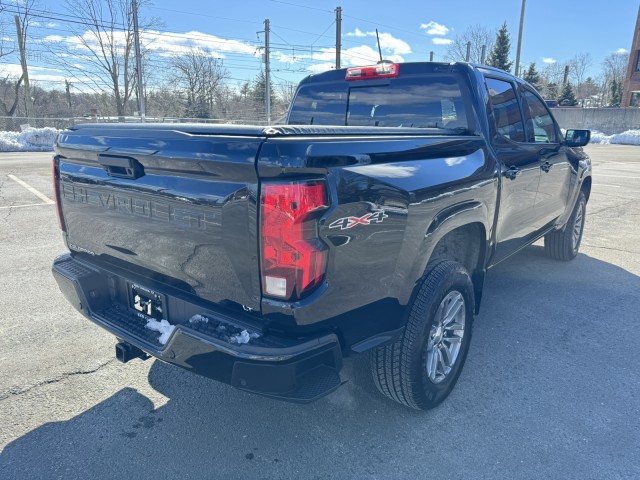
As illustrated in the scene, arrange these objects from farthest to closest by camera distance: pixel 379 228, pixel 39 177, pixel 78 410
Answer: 1. pixel 39 177
2. pixel 78 410
3. pixel 379 228

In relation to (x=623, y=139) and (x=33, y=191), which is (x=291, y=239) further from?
(x=623, y=139)

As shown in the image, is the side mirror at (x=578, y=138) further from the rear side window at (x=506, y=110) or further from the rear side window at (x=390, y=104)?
the rear side window at (x=390, y=104)

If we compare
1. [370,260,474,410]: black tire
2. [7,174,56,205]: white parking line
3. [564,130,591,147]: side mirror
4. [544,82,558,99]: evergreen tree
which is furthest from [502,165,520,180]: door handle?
[544,82,558,99]: evergreen tree

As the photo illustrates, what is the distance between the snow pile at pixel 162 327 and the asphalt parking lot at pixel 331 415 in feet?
2.10

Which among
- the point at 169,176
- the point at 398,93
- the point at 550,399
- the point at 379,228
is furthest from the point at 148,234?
the point at 550,399

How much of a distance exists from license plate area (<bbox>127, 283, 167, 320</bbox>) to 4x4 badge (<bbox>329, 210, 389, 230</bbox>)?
3.22 ft

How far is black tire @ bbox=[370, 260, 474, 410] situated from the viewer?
247cm

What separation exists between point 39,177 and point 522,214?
11598mm

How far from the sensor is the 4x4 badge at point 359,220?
1.92m

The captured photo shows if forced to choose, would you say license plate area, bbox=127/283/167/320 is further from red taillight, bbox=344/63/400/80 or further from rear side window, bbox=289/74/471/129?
red taillight, bbox=344/63/400/80

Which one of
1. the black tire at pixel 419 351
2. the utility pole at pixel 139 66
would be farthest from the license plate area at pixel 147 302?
the utility pole at pixel 139 66

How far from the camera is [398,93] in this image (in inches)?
145

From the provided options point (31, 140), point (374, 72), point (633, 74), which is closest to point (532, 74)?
point (633, 74)

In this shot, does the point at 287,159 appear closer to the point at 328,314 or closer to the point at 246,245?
the point at 246,245
